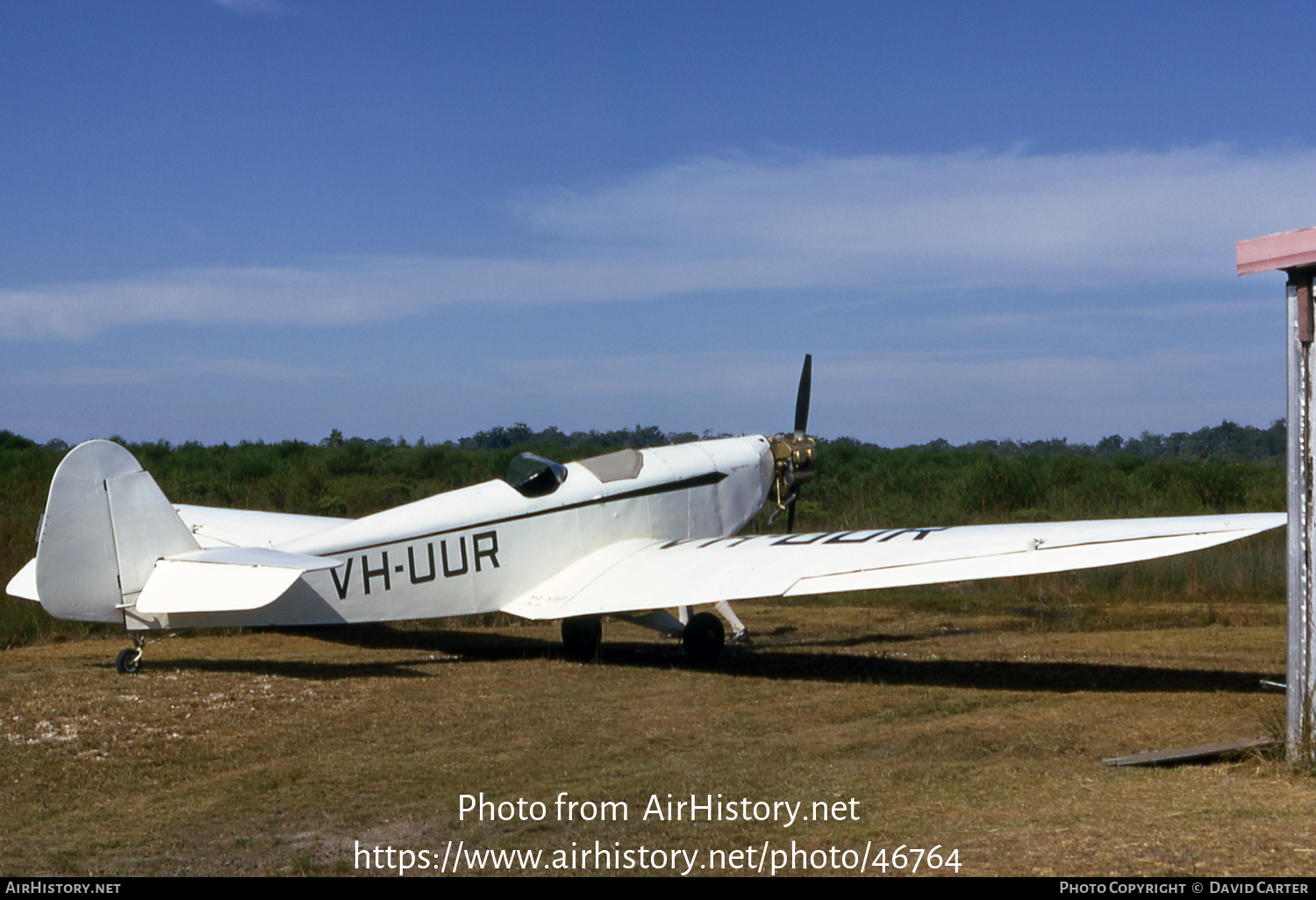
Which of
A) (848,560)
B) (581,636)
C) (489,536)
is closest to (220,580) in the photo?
(489,536)

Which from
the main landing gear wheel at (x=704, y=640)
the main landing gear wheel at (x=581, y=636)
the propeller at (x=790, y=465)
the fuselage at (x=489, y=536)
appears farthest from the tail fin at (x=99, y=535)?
the propeller at (x=790, y=465)

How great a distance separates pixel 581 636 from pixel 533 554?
36.0 inches

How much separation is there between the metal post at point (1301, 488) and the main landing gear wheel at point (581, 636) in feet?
19.8

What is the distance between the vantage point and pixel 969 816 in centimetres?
455

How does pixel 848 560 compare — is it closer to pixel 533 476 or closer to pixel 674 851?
pixel 533 476

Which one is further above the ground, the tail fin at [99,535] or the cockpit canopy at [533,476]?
the cockpit canopy at [533,476]

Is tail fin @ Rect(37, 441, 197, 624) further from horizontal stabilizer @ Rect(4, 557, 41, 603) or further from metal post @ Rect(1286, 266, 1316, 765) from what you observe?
metal post @ Rect(1286, 266, 1316, 765)

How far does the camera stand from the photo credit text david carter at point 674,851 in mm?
4039

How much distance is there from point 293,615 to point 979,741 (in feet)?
17.8

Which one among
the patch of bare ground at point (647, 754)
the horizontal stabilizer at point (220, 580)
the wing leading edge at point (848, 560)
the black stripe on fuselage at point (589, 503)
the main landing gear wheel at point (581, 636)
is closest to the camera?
the patch of bare ground at point (647, 754)

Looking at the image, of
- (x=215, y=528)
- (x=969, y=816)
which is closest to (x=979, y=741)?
(x=969, y=816)

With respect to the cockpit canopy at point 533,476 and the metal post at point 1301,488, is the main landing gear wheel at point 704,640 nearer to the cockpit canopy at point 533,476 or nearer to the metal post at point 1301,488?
the cockpit canopy at point 533,476

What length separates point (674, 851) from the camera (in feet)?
14.2
